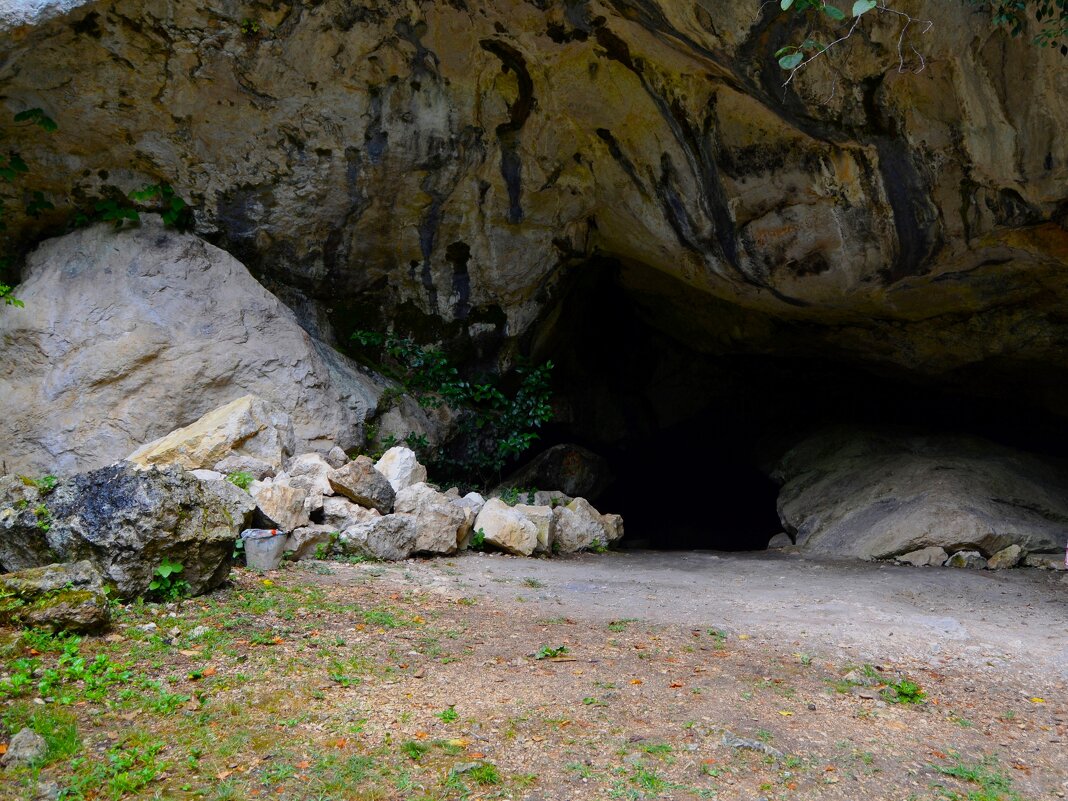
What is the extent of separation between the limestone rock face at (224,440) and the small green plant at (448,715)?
3507 mm

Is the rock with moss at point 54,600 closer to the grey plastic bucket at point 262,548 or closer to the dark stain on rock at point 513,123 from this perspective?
the grey plastic bucket at point 262,548

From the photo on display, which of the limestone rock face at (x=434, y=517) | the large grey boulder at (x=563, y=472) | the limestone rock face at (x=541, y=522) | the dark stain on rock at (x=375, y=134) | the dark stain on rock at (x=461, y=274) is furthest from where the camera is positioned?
the large grey boulder at (x=563, y=472)

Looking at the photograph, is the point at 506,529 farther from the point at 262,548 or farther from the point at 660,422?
the point at 660,422

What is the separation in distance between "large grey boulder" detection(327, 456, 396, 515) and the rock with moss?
98.8 inches

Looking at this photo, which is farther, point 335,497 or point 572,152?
point 572,152

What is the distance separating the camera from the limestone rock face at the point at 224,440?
6258 millimetres

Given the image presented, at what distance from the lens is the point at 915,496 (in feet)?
28.5

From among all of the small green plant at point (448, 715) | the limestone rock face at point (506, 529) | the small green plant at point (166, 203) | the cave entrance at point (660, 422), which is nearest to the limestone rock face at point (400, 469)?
the limestone rock face at point (506, 529)

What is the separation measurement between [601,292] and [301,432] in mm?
5744

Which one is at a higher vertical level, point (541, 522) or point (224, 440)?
point (224, 440)

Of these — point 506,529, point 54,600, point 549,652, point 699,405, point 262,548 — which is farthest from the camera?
point 699,405

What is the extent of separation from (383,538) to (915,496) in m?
5.48

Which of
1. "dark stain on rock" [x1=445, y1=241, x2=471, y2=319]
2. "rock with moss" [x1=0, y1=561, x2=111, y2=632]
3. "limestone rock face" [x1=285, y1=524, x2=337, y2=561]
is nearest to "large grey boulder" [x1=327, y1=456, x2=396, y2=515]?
"limestone rock face" [x1=285, y1=524, x2=337, y2=561]

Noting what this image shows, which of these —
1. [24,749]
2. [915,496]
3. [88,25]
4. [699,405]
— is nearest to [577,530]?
[915,496]
